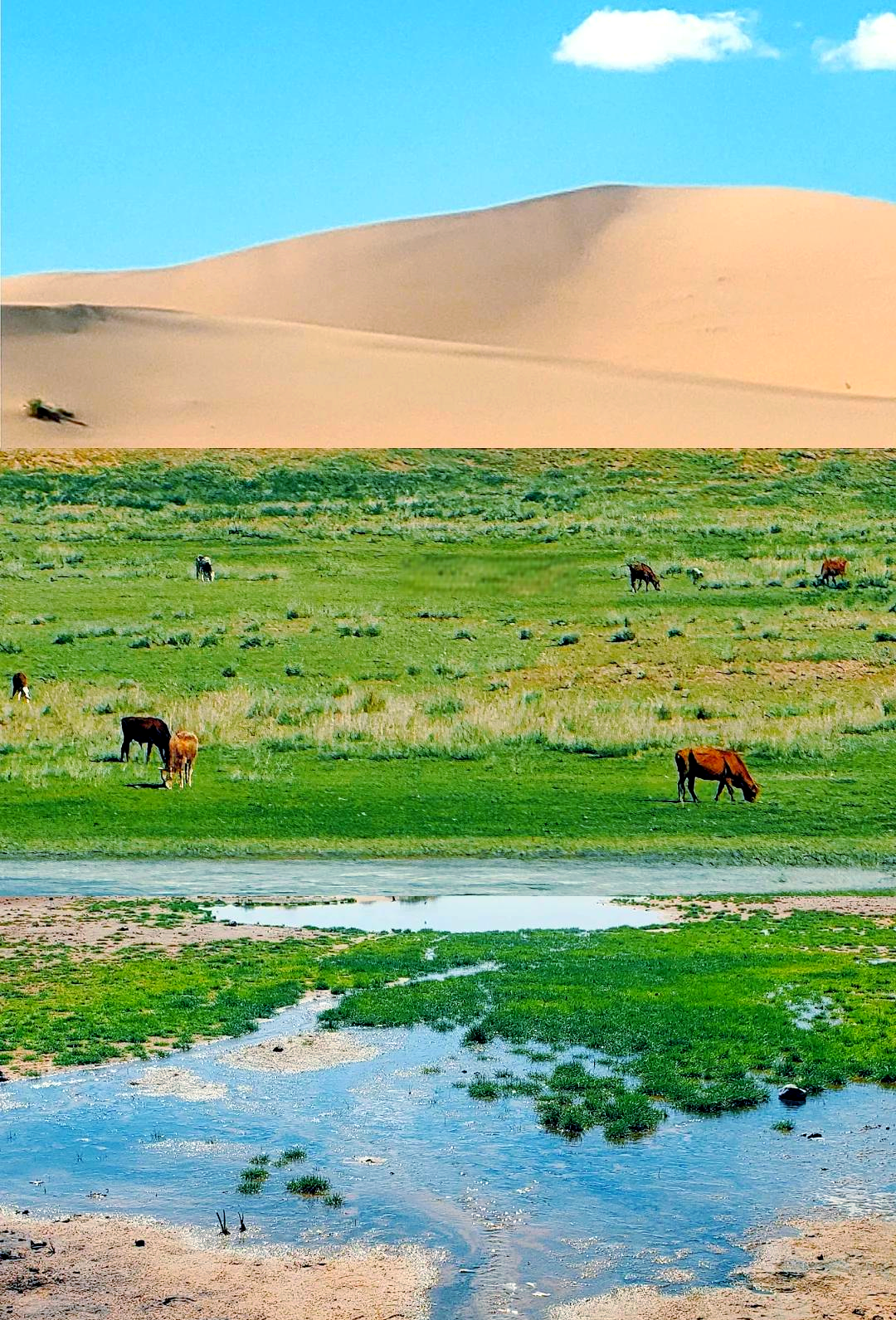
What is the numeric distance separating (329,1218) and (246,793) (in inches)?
729

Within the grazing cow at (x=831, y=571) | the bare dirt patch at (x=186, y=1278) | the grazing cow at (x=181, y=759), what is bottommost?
the bare dirt patch at (x=186, y=1278)

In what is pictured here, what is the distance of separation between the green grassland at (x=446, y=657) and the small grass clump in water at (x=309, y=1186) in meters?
14.6

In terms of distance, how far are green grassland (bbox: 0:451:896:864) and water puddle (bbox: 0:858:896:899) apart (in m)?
0.65

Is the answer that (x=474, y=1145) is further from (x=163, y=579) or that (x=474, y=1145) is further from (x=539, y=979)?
(x=163, y=579)

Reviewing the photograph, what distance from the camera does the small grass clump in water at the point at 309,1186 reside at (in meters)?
13.3

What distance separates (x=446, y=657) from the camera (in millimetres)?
43312

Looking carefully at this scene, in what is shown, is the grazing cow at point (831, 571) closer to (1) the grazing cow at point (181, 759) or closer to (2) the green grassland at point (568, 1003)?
(1) the grazing cow at point (181, 759)

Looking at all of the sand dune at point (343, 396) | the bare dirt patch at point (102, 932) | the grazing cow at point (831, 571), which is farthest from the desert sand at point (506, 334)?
the bare dirt patch at point (102, 932)

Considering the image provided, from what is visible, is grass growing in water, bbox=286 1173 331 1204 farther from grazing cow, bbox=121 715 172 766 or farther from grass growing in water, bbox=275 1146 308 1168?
grazing cow, bbox=121 715 172 766

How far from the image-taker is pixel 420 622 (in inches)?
1876

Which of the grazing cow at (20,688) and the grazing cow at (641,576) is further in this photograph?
the grazing cow at (641,576)

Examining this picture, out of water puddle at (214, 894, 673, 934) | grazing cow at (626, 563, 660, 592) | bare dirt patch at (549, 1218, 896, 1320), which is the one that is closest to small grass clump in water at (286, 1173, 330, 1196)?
bare dirt patch at (549, 1218, 896, 1320)

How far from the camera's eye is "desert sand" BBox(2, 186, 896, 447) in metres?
100

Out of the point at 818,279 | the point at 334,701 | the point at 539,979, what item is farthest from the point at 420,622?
the point at 818,279
